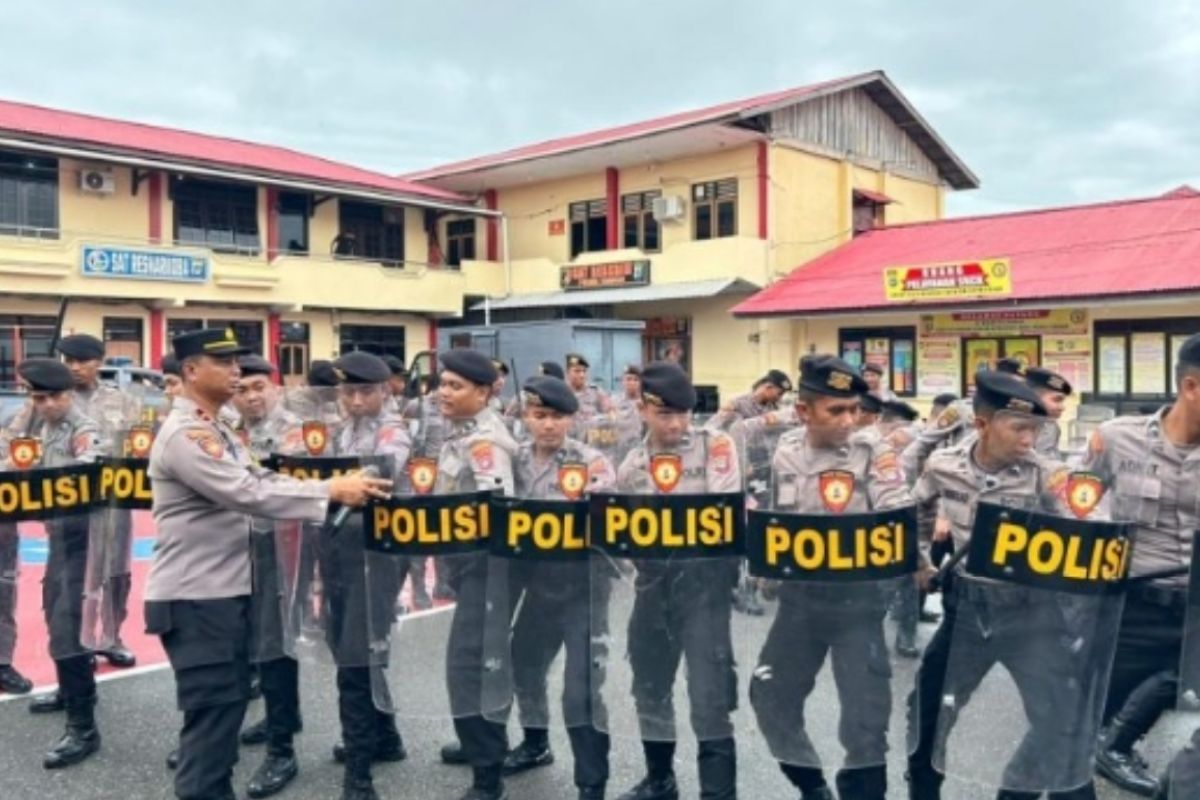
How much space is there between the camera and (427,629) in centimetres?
379

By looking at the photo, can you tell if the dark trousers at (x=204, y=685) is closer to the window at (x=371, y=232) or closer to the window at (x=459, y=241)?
the window at (x=371, y=232)

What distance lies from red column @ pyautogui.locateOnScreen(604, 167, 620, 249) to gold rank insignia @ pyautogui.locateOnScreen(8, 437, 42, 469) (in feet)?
64.6

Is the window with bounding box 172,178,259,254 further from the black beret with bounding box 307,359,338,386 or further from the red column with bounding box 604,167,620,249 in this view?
the black beret with bounding box 307,359,338,386

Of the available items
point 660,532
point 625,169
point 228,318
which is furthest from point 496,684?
point 625,169

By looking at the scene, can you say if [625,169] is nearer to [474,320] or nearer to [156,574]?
[474,320]

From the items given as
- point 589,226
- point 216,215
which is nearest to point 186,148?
point 216,215

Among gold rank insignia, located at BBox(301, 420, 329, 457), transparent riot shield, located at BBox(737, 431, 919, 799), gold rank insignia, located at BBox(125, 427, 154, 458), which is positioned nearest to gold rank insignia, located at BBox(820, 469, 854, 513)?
transparent riot shield, located at BBox(737, 431, 919, 799)

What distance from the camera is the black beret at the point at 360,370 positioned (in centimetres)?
452

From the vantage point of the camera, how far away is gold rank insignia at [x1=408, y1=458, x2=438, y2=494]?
12.2 ft

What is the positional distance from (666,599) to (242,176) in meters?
19.1

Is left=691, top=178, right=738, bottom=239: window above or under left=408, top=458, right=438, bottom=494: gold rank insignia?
above

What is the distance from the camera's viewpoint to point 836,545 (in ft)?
10.2

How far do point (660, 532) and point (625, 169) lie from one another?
2120cm

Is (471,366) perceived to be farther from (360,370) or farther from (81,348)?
(81,348)
